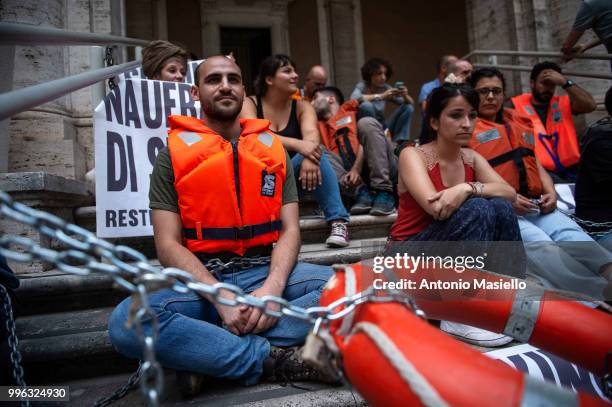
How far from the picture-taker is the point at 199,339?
166 cm

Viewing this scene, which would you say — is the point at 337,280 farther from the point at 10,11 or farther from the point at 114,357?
the point at 10,11

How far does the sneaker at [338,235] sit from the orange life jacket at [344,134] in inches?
38.6

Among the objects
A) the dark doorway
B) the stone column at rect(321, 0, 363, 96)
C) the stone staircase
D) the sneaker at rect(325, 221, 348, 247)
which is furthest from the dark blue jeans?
the dark doorway

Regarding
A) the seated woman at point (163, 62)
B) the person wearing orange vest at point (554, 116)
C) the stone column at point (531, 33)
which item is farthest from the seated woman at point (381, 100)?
the seated woman at point (163, 62)

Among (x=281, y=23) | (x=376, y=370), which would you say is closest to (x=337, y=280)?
(x=376, y=370)

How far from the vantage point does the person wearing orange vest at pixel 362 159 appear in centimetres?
359

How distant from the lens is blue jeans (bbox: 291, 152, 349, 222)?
316 cm

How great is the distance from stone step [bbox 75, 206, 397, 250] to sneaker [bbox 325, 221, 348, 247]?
6.4 inches

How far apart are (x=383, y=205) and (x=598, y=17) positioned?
3.21 m

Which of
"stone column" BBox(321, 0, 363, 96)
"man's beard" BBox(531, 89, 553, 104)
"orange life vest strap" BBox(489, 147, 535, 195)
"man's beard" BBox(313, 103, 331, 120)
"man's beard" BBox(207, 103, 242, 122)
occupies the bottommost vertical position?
"orange life vest strap" BBox(489, 147, 535, 195)

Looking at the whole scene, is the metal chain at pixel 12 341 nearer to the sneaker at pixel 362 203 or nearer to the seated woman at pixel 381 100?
the sneaker at pixel 362 203

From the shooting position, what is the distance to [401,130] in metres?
5.07

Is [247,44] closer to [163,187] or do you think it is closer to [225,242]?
[163,187]

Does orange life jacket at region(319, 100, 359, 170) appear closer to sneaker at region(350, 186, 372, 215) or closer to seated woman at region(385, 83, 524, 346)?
sneaker at region(350, 186, 372, 215)
